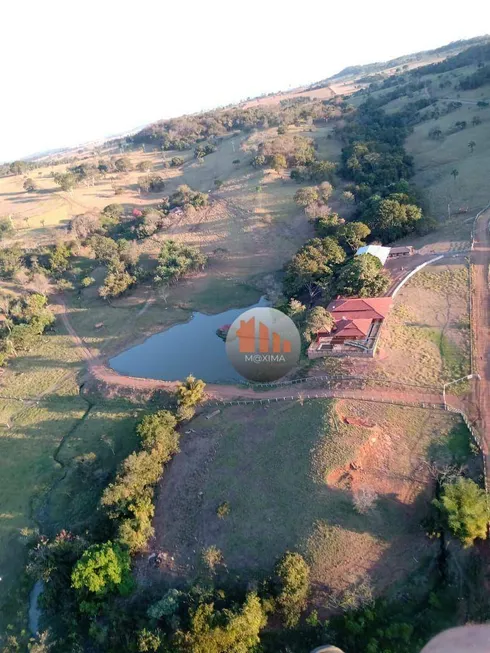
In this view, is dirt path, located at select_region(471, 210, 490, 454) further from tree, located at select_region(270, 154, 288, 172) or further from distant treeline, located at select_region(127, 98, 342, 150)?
distant treeline, located at select_region(127, 98, 342, 150)

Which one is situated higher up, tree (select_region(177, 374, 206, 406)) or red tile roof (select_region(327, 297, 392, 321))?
red tile roof (select_region(327, 297, 392, 321))

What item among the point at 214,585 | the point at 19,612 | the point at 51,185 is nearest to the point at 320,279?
the point at 214,585

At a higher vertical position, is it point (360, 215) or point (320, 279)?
point (360, 215)

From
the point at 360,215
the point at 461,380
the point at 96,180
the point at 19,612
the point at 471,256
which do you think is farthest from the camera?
the point at 96,180

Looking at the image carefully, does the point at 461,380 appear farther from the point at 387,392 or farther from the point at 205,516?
the point at 205,516

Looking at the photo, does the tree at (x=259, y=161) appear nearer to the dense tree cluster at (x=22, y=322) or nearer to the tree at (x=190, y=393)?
the dense tree cluster at (x=22, y=322)

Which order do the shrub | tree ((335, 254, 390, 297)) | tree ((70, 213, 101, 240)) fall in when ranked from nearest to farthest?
the shrub < tree ((335, 254, 390, 297)) < tree ((70, 213, 101, 240))

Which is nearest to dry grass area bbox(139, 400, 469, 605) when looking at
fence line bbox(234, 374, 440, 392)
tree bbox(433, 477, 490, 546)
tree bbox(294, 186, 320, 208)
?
tree bbox(433, 477, 490, 546)
